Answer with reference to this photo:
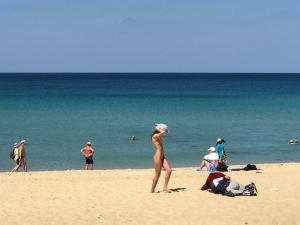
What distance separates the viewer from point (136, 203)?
41.9ft

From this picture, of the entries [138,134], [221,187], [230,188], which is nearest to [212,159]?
[221,187]

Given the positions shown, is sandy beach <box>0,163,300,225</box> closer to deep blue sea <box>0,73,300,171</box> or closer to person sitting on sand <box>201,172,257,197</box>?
person sitting on sand <box>201,172,257,197</box>

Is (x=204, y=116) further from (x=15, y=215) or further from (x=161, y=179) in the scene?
(x=15, y=215)

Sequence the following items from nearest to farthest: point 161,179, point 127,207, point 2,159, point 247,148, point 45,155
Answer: point 127,207, point 161,179, point 2,159, point 45,155, point 247,148

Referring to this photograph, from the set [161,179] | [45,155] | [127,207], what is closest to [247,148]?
[45,155]

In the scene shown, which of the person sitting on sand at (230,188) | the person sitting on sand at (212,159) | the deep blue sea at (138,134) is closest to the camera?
the person sitting on sand at (230,188)

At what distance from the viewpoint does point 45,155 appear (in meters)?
29.0

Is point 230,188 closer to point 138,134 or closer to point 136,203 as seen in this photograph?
point 136,203

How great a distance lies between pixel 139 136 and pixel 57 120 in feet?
47.9

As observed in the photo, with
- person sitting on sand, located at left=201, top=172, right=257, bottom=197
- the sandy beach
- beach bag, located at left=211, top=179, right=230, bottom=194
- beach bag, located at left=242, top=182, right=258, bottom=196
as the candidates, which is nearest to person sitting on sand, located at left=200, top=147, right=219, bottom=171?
the sandy beach

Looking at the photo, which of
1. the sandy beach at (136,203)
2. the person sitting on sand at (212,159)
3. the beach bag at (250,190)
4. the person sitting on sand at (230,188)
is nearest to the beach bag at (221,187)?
the person sitting on sand at (230,188)

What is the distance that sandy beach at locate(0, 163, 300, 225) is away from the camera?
1136 centimetres

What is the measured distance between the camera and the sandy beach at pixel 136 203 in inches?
447

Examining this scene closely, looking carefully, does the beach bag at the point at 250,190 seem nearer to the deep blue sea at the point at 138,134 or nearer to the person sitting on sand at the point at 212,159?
the person sitting on sand at the point at 212,159
